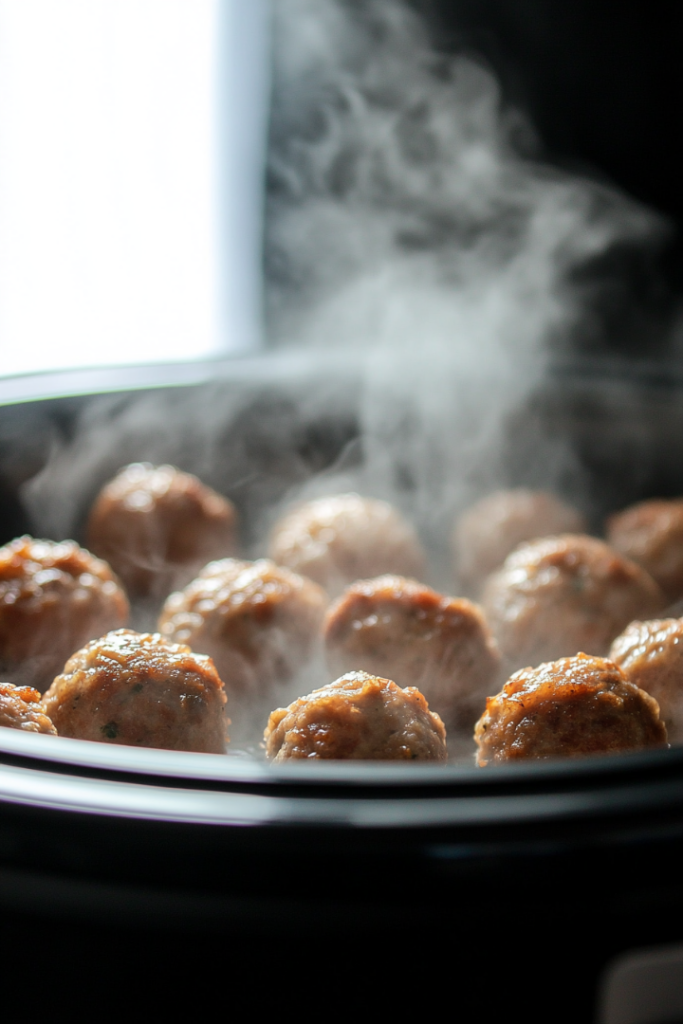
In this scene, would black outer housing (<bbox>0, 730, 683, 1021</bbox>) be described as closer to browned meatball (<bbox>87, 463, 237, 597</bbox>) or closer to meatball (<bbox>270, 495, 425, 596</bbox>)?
meatball (<bbox>270, 495, 425, 596</bbox>)

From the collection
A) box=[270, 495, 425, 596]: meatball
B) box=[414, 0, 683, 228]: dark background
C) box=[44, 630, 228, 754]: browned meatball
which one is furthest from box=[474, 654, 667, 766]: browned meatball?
box=[414, 0, 683, 228]: dark background

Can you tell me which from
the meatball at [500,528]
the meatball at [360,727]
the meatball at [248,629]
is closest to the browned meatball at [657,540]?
the meatball at [500,528]

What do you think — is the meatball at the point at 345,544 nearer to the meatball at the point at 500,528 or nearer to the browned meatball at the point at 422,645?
the meatball at the point at 500,528

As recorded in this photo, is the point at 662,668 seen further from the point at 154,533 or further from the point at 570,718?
the point at 154,533

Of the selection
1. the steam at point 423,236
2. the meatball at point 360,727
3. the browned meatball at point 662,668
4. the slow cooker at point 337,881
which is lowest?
the slow cooker at point 337,881

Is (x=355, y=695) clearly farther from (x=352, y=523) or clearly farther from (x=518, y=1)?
(x=518, y=1)
